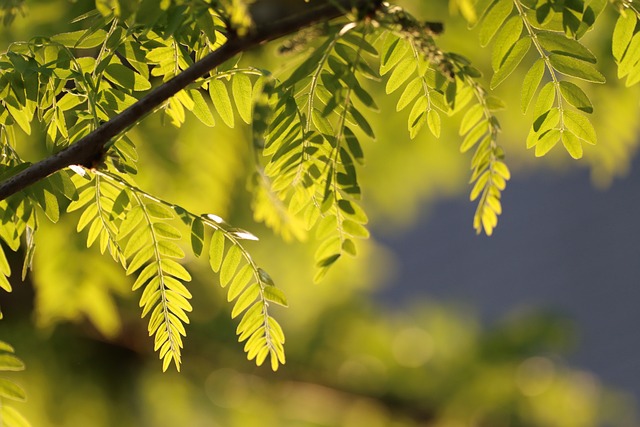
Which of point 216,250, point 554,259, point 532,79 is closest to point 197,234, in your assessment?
point 216,250

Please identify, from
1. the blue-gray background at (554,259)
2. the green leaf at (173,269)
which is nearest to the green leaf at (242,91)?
the green leaf at (173,269)

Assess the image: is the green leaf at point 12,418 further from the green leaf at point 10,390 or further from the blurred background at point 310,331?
the blurred background at point 310,331

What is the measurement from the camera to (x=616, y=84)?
1445 mm

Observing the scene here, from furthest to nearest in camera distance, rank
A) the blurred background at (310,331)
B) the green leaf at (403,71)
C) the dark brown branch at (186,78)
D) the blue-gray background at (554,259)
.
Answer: the blue-gray background at (554,259), the blurred background at (310,331), the green leaf at (403,71), the dark brown branch at (186,78)

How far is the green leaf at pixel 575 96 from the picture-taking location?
52cm

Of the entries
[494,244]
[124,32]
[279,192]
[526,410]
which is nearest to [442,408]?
[526,410]

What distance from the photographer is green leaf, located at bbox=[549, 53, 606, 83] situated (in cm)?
51

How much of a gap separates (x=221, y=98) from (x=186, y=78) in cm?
12

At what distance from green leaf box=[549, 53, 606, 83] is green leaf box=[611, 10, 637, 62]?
0.02m

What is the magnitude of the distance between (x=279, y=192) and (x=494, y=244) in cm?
636

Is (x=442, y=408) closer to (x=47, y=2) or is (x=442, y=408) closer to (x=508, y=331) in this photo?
(x=508, y=331)

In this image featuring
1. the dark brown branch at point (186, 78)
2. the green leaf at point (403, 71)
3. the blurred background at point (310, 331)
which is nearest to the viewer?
the dark brown branch at point (186, 78)

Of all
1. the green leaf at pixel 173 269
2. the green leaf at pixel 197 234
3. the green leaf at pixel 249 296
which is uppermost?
the green leaf at pixel 197 234

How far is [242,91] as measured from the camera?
56 cm
